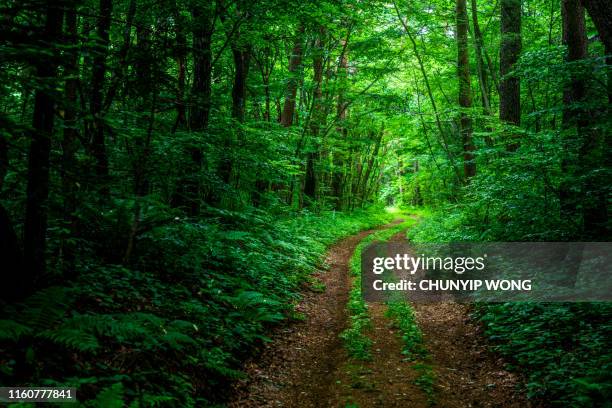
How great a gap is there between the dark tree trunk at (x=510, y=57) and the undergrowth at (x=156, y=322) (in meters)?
9.68

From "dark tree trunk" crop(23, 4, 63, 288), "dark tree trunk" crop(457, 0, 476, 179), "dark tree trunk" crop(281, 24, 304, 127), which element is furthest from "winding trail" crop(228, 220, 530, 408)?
"dark tree trunk" crop(281, 24, 304, 127)

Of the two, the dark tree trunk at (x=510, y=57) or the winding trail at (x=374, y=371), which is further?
Answer: the dark tree trunk at (x=510, y=57)

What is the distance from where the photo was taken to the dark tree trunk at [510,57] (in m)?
12.9

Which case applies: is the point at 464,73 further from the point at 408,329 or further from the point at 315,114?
the point at 408,329

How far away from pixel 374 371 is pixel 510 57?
1205cm

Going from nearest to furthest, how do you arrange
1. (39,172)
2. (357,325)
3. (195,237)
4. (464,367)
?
1. (39,172)
2. (464,367)
3. (195,237)
4. (357,325)

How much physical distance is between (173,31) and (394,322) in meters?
6.92

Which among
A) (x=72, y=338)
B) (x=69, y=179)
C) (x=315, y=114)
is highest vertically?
(x=315, y=114)

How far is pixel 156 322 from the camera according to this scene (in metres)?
4.53

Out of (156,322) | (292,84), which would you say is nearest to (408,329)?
(156,322)

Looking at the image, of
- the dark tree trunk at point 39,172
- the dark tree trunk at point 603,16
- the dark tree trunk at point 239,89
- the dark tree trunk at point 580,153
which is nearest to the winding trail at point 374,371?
the dark tree trunk at point 39,172

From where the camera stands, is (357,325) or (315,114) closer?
(357,325)

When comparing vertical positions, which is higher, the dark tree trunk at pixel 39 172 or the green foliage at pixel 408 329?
the dark tree trunk at pixel 39 172

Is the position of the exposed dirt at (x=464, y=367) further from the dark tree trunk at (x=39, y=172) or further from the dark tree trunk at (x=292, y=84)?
the dark tree trunk at (x=292, y=84)
